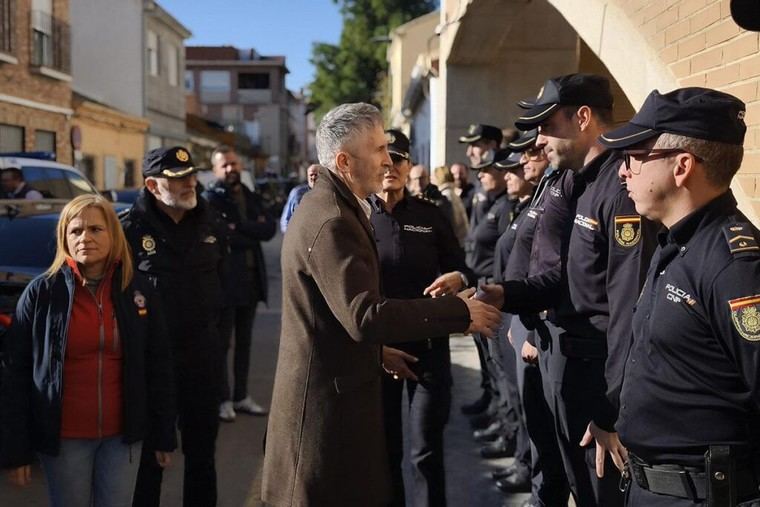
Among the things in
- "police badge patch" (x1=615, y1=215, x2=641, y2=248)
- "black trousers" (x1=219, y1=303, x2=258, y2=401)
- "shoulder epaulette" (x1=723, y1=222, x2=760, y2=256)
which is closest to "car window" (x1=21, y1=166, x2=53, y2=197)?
"black trousers" (x1=219, y1=303, x2=258, y2=401)

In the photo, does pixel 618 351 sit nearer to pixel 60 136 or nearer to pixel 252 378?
pixel 252 378

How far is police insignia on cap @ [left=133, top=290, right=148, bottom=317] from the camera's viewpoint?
11.2 feet

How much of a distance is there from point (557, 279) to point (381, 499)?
126 cm

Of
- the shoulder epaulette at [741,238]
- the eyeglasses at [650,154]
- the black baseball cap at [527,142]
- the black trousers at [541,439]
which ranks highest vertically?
the black baseball cap at [527,142]

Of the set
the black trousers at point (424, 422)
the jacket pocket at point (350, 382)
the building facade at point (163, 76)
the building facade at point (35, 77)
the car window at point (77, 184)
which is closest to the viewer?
the jacket pocket at point (350, 382)

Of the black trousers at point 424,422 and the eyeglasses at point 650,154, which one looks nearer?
the eyeglasses at point 650,154

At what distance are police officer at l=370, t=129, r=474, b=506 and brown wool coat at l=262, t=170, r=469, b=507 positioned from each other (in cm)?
115

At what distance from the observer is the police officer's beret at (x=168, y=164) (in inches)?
165

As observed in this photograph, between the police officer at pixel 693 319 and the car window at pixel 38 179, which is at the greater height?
the car window at pixel 38 179

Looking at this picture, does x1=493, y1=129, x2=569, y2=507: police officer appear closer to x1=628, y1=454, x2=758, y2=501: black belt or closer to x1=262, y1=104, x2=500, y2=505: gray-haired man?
x1=262, y1=104, x2=500, y2=505: gray-haired man

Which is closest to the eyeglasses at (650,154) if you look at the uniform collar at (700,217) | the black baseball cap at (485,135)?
the uniform collar at (700,217)

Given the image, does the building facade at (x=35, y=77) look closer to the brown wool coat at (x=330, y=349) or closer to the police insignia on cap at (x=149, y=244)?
the police insignia on cap at (x=149, y=244)

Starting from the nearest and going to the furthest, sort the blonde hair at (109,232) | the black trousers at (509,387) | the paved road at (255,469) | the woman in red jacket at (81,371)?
1. the woman in red jacket at (81,371)
2. the blonde hair at (109,232)
3. the paved road at (255,469)
4. the black trousers at (509,387)

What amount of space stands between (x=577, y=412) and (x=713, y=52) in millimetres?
1575
